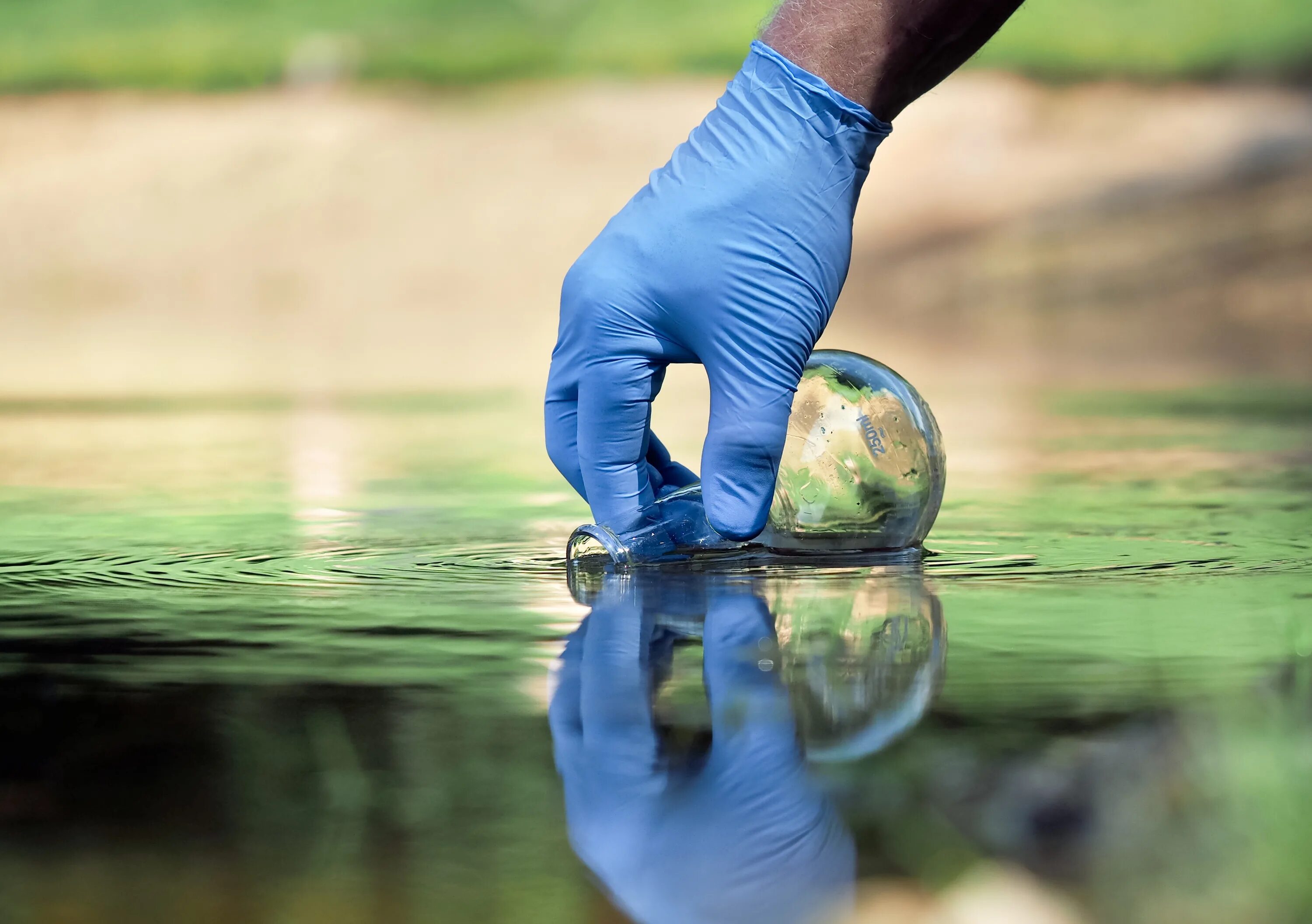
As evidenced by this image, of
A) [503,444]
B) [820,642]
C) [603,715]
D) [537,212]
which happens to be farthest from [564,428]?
[537,212]

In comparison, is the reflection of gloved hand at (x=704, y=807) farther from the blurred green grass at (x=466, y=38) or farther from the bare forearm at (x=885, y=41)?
the blurred green grass at (x=466, y=38)

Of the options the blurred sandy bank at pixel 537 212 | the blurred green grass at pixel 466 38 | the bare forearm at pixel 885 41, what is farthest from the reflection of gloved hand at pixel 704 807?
the blurred green grass at pixel 466 38

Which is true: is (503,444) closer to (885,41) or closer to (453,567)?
(453,567)

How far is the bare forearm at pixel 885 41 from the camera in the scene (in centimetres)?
206

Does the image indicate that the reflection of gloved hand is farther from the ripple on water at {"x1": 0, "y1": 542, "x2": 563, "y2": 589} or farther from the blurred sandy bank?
the blurred sandy bank

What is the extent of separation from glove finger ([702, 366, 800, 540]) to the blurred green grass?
10.2m

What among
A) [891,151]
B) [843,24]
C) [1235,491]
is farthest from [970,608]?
[891,151]

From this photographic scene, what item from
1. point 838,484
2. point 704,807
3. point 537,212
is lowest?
point 704,807

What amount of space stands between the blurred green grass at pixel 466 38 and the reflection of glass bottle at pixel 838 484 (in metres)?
10.1

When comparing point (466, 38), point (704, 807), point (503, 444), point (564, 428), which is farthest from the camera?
point (466, 38)

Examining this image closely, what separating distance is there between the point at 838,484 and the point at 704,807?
115 centimetres

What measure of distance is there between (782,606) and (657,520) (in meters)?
0.47

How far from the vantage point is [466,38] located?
40.4 feet

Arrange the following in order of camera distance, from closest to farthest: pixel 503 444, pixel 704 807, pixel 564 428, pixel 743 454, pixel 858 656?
1. pixel 704 807
2. pixel 858 656
3. pixel 743 454
4. pixel 564 428
5. pixel 503 444
